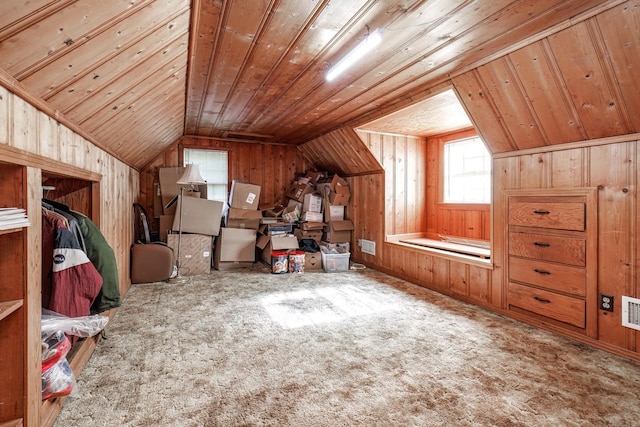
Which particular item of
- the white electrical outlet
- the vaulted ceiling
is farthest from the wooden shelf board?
the white electrical outlet

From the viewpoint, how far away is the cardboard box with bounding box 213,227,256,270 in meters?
5.19

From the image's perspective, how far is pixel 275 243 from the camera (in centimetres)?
505

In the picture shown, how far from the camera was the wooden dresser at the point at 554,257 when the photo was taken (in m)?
2.57

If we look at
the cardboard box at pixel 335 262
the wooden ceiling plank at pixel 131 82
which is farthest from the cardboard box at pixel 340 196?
the wooden ceiling plank at pixel 131 82

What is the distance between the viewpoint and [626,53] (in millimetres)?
1974

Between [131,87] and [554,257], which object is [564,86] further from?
[131,87]

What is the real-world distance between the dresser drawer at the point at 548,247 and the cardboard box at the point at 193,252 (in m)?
3.97

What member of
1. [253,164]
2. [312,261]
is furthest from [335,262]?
[253,164]

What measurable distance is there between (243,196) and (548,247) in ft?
13.9

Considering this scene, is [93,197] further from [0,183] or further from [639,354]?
[639,354]

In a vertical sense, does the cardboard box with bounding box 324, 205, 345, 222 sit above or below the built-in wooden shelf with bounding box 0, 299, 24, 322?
above

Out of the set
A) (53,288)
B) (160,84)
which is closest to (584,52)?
(160,84)

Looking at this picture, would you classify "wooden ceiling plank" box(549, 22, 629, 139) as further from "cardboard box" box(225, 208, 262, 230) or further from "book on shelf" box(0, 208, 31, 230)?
"cardboard box" box(225, 208, 262, 230)

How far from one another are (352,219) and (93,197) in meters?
→ 3.91
